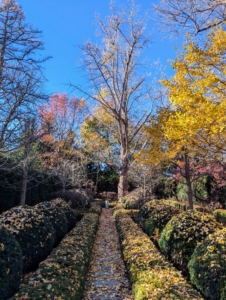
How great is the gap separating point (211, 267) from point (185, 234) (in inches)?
57.8

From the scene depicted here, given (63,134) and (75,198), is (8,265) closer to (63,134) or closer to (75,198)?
(75,198)

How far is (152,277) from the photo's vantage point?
3623 millimetres

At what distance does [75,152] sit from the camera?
2339 cm

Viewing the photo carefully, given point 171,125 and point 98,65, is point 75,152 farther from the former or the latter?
point 171,125

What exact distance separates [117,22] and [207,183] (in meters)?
12.0

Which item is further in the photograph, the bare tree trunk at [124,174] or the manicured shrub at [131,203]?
the bare tree trunk at [124,174]

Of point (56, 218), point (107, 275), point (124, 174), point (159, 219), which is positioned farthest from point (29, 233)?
point (124, 174)

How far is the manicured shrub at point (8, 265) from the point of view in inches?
123

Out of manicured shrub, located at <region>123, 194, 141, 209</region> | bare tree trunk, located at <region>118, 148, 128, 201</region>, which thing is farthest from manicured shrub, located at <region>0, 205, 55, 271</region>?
bare tree trunk, located at <region>118, 148, 128, 201</region>

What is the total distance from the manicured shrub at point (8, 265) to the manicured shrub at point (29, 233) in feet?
2.57

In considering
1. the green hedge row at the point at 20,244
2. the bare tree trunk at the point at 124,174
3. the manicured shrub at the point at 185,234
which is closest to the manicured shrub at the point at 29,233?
the green hedge row at the point at 20,244

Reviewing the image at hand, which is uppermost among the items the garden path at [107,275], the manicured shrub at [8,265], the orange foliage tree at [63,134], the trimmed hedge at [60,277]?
the orange foliage tree at [63,134]

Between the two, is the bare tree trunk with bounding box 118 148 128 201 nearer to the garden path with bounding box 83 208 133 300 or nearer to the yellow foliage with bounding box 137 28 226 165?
the garden path with bounding box 83 208 133 300

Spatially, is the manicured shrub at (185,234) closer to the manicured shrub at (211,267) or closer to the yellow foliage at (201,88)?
the manicured shrub at (211,267)
